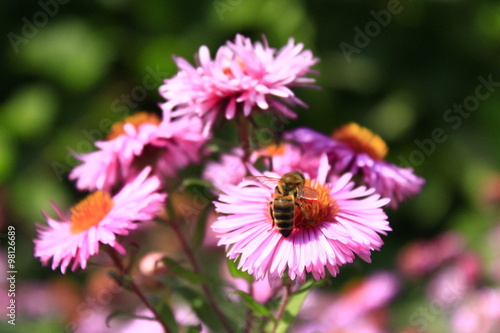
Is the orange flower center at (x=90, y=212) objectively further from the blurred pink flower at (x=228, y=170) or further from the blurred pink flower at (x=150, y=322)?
the blurred pink flower at (x=150, y=322)

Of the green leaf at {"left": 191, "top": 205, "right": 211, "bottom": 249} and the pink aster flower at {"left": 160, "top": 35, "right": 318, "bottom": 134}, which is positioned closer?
the pink aster flower at {"left": 160, "top": 35, "right": 318, "bottom": 134}

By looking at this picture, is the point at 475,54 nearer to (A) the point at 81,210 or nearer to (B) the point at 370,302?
(B) the point at 370,302

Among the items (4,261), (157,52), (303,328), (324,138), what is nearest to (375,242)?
(324,138)

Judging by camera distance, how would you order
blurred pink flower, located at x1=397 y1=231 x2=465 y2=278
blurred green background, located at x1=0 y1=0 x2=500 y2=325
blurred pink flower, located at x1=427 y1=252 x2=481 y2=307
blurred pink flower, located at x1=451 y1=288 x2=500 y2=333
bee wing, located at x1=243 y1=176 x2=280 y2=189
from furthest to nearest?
blurred green background, located at x1=0 y1=0 x2=500 y2=325
blurred pink flower, located at x1=397 y1=231 x2=465 y2=278
blurred pink flower, located at x1=427 y1=252 x2=481 y2=307
blurred pink flower, located at x1=451 y1=288 x2=500 y2=333
bee wing, located at x1=243 y1=176 x2=280 y2=189

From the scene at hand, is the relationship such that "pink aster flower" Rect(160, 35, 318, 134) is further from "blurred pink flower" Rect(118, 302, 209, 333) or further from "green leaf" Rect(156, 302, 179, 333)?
"blurred pink flower" Rect(118, 302, 209, 333)

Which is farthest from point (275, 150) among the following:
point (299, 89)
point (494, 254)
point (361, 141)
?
point (299, 89)

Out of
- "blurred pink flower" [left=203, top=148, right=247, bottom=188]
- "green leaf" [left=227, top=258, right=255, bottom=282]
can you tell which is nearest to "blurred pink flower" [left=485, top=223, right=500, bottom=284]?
"blurred pink flower" [left=203, top=148, right=247, bottom=188]

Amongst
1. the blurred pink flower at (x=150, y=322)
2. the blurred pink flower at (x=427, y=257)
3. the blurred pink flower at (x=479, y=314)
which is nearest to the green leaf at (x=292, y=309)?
the blurred pink flower at (x=150, y=322)
